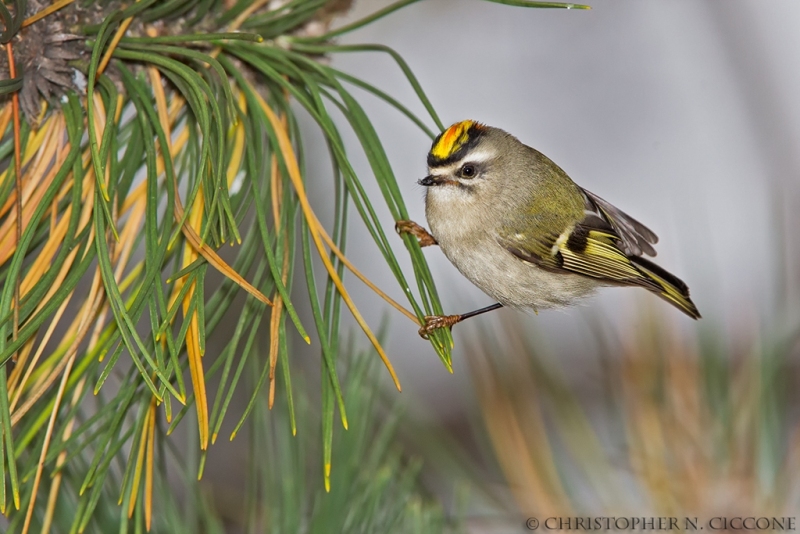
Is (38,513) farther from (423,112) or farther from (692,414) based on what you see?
(423,112)

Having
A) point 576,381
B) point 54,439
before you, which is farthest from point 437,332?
point 576,381

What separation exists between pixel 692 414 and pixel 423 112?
1.11m

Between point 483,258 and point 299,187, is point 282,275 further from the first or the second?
point 483,258

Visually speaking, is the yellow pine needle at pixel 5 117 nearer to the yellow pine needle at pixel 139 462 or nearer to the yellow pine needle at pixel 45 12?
the yellow pine needle at pixel 45 12

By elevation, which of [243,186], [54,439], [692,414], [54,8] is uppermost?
[54,8]

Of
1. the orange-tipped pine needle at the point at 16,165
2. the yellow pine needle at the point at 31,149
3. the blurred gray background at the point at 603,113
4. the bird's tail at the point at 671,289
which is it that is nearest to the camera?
the orange-tipped pine needle at the point at 16,165

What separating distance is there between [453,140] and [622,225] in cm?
33

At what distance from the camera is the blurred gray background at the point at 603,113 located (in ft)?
5.34

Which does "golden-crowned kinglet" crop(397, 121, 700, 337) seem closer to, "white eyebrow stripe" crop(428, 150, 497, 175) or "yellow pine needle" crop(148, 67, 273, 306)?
"white eyebrow stripe" crop(428, 150, 497, 175)

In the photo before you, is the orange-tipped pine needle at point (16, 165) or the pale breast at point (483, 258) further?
the pale breast at point (483, 258)

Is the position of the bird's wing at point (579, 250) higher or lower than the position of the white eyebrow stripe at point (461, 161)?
lower

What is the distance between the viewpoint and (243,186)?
68cm

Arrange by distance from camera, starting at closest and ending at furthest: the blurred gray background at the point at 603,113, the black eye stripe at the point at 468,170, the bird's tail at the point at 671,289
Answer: the bird's tail at the point at 671,289 < the black eye stripe at the point at 468,170 < the blurred gray background at the point at 603,113

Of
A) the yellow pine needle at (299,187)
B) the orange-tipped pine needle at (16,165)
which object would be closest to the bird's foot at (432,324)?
the yellow pine needle at (299,187)
